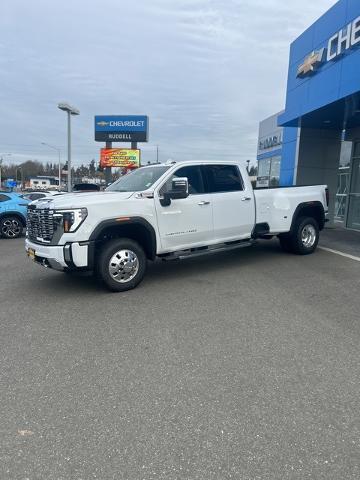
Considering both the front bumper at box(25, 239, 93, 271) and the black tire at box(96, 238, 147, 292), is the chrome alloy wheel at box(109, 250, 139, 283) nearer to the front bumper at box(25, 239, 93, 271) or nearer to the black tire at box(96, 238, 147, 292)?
the black tire at box(96, 238, 147, 292)

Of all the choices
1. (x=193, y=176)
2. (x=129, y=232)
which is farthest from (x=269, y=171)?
(x=129, y=232)

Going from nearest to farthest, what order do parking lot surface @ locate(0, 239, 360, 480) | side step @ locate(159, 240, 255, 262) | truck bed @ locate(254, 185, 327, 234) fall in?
parking lot surface @ locate(0, 239, 360, 480) < side step @ locate(159, 240, 255, 262) < truck bed @ locate(254, 185, 327, 234)

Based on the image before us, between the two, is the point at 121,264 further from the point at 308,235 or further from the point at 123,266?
the point at 308,235

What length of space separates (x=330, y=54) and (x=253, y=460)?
11.8 meters

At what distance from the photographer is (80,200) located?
18.5ft

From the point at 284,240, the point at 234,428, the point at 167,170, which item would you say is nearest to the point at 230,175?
the point at 167,170

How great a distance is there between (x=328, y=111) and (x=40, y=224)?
1007 centimetres

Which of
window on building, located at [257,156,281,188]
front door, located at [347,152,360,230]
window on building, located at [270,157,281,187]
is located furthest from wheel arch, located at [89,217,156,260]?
window on building, located at [270,157,281,187]

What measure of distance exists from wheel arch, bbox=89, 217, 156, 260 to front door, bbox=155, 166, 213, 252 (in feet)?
0.72

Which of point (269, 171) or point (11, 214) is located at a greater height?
point (269, 171)

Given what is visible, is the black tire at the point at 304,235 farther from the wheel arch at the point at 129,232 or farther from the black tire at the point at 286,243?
the wheel arch at the point at 129,232

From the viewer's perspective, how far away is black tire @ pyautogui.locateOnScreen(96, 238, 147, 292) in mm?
5668

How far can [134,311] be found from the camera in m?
5.07

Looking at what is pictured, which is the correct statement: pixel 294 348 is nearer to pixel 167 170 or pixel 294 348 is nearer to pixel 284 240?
pixel 167 170
